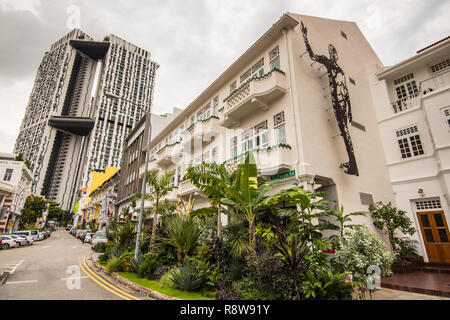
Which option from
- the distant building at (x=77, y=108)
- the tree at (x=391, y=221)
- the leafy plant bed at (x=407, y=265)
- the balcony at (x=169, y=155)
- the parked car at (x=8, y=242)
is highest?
the distant building at (x=77, y=108)

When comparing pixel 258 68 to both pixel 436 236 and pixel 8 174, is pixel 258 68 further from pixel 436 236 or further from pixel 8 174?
pixel 8 174

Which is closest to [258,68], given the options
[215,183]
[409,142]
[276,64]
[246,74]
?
[246,74]

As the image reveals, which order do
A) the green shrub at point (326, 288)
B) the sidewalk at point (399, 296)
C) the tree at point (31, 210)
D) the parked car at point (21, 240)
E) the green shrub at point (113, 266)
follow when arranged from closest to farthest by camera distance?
the green shrub at point (326, 288) → the sidewalk at point (399, 296) → the green shrub at point (113, 266) → the parked car at point (21, 240) → the tree at point (31, 210)

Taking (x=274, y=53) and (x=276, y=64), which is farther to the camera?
(x=274, y=53)

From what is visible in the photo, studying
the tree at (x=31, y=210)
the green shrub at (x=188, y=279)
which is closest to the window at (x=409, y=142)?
the green shrub at (x=188, y=279)

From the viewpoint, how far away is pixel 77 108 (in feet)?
435

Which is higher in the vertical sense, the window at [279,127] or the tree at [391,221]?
the window at [279,127]

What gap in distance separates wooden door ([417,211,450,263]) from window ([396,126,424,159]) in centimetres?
394

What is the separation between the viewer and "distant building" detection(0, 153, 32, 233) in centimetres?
3303

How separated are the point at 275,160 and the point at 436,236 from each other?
10.9 m

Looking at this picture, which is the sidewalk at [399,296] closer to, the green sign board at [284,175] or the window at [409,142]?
the green sign board at [284,175]

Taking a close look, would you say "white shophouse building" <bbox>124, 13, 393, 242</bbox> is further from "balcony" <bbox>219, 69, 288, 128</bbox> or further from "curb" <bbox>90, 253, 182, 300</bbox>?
"curb" <bbox>90, 253, 182, 300</bbox>

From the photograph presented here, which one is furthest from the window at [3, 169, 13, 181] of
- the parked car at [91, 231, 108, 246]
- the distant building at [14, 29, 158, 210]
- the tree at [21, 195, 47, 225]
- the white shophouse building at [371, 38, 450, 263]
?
the distant building at [14, 29, 158, 210]

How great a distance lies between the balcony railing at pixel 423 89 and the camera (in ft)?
46.3
